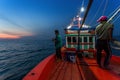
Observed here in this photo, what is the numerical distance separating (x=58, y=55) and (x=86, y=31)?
3.26 meters

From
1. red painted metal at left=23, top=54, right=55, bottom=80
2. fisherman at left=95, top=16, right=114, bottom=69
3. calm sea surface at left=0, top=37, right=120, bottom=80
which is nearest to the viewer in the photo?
red painted metal at left=23, top=54, right=55, bottom=80

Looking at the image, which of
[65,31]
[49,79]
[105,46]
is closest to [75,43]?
[65,31]

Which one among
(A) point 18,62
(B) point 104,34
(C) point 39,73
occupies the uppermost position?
(B) point 104,34

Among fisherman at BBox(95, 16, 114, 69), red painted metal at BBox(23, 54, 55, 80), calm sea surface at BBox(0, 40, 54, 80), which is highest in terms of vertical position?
fisherman at BBox(95, 16, 114, 69)

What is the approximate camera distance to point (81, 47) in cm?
944

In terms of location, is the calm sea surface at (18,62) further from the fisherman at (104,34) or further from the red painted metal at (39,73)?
the fisherman at (104,34)

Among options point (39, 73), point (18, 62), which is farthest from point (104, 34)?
point (18, 62)

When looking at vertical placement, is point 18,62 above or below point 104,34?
below

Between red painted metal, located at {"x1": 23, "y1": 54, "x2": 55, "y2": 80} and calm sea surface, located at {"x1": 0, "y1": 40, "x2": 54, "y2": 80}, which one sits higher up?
red painted metal, located at {"x1": 23, "y1": 54, "x2": 55, "y2": 80}

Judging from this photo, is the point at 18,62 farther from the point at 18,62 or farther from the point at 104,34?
the point at 104,34

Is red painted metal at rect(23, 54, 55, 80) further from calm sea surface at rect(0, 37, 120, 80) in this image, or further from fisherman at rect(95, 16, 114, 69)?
calm sea surface at rect(0, 37, 120, 80)

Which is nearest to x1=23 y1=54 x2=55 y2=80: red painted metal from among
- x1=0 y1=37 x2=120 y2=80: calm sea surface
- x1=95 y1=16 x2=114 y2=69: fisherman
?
x1=95 y1=16 x2=114 y2=69: fisherman

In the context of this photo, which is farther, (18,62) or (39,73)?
(18,62)

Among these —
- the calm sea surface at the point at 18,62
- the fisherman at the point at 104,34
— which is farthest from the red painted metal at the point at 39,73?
the calm sea surface at the point at 18,62
